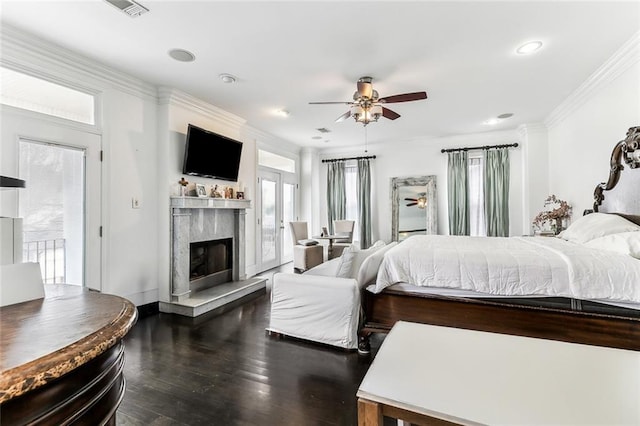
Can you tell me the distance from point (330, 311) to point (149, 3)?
2878 mm

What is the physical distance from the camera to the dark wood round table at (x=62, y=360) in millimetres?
582

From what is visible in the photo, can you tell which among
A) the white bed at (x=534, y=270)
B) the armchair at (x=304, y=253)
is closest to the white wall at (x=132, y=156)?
the armchair at (x=304, y=253)

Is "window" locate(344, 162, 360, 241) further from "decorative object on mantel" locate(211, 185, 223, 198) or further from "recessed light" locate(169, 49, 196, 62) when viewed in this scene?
"recessed light" locate(169, 49, 196, 62)

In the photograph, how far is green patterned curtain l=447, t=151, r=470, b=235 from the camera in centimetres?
598

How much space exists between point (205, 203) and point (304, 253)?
2240mm

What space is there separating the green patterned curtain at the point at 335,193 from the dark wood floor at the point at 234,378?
4265 mm

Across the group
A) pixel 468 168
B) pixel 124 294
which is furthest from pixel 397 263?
pixel 468 168

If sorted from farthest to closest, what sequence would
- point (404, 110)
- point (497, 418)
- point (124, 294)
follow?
1. point (404, 110)
2. point (124, 294)
3. point (497, 418)

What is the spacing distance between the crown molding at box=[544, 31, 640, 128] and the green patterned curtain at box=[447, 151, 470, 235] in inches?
68.0

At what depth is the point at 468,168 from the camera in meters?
6.03

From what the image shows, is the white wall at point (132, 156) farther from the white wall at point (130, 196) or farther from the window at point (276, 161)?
the window at point (276, 161)

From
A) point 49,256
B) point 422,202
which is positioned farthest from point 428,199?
point 49,256

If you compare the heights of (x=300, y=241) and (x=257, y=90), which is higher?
(x=257, y=90)

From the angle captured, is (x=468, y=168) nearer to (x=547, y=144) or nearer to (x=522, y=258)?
(x=547, y=144)
